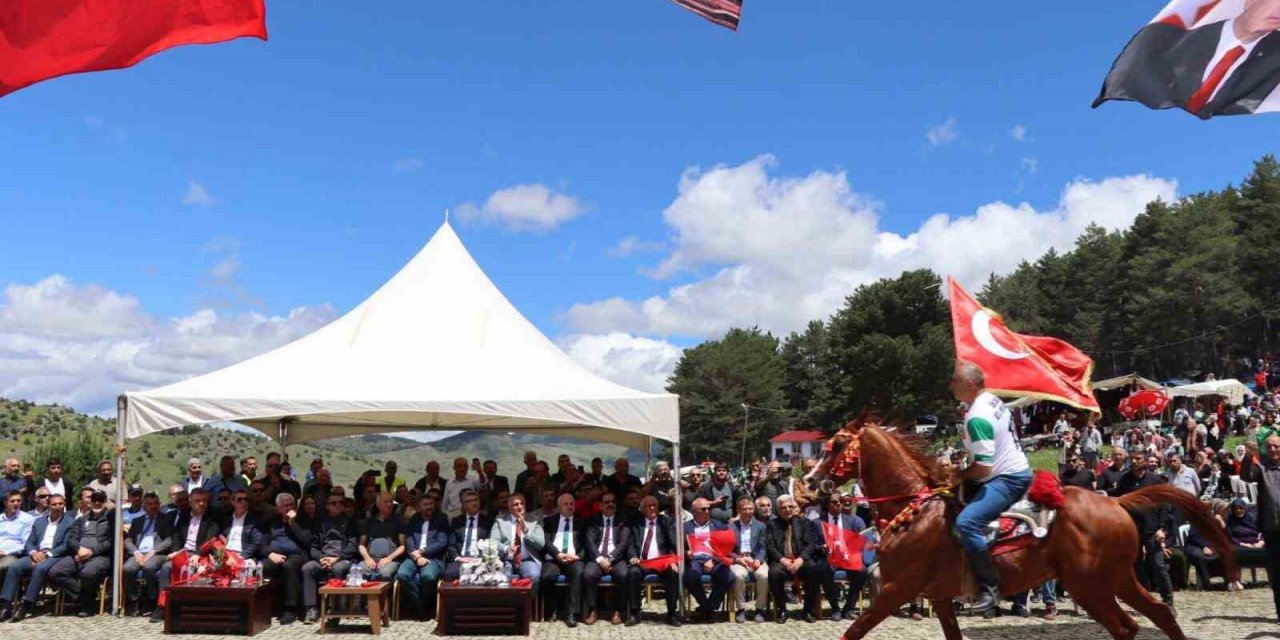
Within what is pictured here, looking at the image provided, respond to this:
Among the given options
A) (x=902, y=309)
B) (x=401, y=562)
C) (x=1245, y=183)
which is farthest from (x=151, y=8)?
(x=1245, y=183)

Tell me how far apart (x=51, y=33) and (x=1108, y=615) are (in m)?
8.17

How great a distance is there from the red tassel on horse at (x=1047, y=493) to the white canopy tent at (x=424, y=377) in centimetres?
446

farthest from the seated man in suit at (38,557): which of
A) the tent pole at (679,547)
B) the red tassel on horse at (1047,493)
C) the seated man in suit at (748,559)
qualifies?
the red tassel on horse at (1047,493)

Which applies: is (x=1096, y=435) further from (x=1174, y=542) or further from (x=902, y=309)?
(x=902, y=309)

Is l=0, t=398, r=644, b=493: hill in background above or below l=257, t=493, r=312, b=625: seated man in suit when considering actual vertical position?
above

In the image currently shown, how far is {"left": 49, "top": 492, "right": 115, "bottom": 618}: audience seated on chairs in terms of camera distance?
1073 cm

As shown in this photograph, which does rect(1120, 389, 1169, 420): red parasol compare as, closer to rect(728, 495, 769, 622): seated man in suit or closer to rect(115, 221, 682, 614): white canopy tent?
rect(728, 495, 769, 622): seated man in suit

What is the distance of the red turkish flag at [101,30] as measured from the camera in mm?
5383

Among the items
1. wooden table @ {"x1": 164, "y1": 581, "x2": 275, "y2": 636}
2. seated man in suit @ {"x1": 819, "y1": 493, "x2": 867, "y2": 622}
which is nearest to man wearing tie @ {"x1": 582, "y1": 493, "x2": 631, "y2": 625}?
seated man in suit @ {"x1": 819, "y1": 493, "x2": 867, "y2": 622}

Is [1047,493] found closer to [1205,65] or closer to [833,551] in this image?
[833,551]

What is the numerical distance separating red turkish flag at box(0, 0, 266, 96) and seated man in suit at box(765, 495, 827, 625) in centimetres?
781

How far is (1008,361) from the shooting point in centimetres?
1197

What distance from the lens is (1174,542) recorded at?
41.6 ft

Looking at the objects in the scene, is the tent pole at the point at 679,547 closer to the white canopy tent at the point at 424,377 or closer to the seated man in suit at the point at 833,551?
the white canopy tent at the point at 424,377
